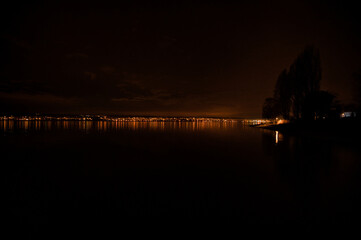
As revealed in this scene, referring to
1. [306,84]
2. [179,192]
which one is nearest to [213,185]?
[179,192]

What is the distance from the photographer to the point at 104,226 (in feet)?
13.8

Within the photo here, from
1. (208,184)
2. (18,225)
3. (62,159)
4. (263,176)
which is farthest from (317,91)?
(18,225)

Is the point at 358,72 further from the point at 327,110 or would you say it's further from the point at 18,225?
the point at 18,225

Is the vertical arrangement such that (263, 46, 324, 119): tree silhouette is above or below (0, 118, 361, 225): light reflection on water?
above

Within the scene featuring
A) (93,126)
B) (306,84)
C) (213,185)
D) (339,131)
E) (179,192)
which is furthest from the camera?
(93,126)

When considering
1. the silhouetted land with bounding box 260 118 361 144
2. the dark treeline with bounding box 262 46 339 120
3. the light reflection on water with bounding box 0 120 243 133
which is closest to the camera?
the silhouetted land with bounding box 260 118 361 144

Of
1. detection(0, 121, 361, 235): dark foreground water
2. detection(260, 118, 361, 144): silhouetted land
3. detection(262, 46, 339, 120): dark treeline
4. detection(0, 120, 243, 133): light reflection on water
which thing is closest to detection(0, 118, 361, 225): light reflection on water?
detection(0, 121, 361, 235): dark foreground water

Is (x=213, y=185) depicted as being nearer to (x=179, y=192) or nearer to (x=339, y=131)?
(x=179, y=192)

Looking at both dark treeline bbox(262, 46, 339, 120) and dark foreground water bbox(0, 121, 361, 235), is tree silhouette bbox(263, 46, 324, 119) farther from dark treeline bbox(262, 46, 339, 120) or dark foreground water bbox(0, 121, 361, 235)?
dark foreground water bbox(0, 121, 361, 235)

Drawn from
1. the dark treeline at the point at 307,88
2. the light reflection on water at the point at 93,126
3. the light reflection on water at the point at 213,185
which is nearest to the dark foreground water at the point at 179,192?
the light reflection on water at the point at 213,185

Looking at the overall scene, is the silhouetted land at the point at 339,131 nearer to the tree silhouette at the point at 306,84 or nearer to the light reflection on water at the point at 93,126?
the tree silhouette at the point at 306,84

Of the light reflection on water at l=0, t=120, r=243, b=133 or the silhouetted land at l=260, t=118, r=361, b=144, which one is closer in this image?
the silhouetted land at l=260, t=118, r=361, b=144

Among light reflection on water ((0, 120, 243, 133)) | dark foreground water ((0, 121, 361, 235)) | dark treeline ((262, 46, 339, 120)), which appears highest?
dark treeline ((262, 46, 339, 120))

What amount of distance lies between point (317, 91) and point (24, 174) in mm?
39358
